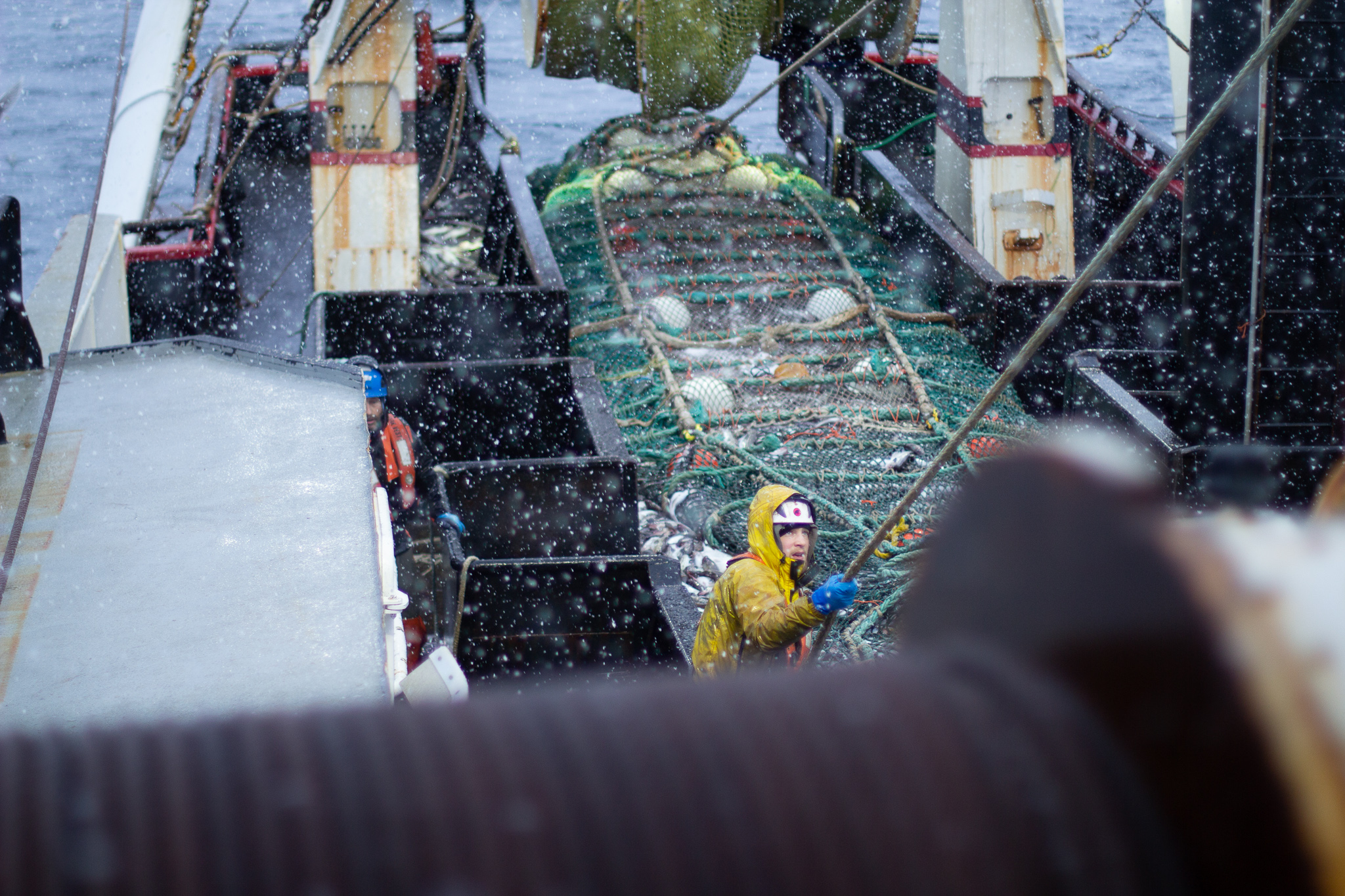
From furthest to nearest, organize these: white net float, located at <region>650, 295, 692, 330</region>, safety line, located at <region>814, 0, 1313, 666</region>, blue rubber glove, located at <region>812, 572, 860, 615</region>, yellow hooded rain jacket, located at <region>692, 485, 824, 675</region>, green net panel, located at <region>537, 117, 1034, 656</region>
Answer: white net float, located at <region>650, 295, 692, 330</region>
green net panel, located at <region>537, 117, 1034, 656</region>
yellow hooded rain jacket, located at <region>692, 485, 824, 675</region>
blue rubber glove, located at <region>812, 572, 860, 615</region>
safety line, located at <region>814, 0, 1313, 666</region>

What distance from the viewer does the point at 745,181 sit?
10.4 m

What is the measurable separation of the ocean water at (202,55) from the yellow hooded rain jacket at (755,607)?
50.3ft

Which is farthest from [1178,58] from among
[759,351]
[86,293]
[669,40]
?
[86,293]

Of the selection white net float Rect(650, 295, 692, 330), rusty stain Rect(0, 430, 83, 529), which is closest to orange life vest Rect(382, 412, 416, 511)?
rusty stain Rect(0, 430, 83, 529)

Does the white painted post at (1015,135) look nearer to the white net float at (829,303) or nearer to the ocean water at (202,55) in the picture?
the white net float at (829,303)

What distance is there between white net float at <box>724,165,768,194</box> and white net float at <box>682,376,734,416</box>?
3617 millimetres

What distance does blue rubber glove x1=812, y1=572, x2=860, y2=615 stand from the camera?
3.35 m

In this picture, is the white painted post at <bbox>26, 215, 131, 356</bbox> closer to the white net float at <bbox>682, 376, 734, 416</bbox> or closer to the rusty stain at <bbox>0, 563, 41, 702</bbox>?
the rusty stain at <bbox>0, 563, 41, 702</bbox>

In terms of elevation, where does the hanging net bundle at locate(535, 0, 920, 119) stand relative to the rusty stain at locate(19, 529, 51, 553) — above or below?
above

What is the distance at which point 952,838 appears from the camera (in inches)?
19.1

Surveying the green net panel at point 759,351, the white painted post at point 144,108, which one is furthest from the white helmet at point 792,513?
the white painted post at point 144,108

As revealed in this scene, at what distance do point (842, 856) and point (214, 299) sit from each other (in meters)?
10.1

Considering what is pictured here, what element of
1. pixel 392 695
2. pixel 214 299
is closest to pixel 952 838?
pixel 392 695

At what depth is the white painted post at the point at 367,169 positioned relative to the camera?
29.6 ft
